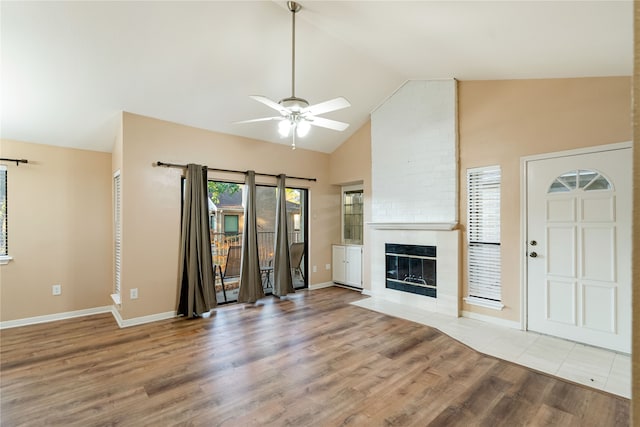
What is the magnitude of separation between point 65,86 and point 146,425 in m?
3.49

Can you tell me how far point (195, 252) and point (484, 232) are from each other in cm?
395

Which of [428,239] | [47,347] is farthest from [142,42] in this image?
[428,239]

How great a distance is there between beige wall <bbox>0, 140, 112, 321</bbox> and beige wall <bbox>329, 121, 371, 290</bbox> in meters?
3.90

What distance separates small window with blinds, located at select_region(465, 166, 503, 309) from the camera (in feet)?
13.2

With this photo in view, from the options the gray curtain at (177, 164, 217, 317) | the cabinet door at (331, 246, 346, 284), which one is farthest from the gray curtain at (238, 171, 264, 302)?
the cabinet door at (331, 246, 346, 284)

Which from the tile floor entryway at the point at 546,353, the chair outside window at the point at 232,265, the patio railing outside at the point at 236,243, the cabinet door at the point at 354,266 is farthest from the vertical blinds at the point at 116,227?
the tile floor entryway at the point at 546,353

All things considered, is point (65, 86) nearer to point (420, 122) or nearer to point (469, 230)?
point (420, 122)

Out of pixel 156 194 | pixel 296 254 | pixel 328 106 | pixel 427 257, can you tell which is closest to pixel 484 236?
pixel 427 257

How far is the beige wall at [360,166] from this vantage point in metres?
5.68

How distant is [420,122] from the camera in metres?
4.76

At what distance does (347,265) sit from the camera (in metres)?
6.15

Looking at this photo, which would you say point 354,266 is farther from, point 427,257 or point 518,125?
point 518,125

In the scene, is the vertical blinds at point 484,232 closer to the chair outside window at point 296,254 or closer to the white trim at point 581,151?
the white trim at point 581,151

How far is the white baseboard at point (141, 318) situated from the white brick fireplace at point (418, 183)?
3232 mm
